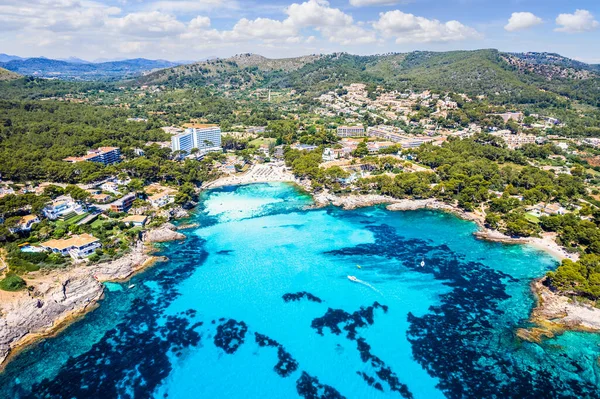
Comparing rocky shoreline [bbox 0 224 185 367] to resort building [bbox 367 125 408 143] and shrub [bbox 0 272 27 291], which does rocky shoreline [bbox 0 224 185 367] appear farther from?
resort building [bbox 367 125 408 143]

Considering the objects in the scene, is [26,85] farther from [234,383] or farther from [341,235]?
[234,383]

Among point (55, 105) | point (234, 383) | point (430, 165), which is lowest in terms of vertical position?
point (234, 383)

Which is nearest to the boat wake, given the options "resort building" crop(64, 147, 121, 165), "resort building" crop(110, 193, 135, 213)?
"resort building" crop(110, 193, 135, 213)

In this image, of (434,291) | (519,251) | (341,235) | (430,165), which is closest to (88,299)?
(341,235)

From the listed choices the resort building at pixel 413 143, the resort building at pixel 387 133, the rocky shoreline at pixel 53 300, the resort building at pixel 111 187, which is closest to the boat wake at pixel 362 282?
the rocky shoreline at pixel 53 300

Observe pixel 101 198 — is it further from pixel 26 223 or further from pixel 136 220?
pixel 26 223
